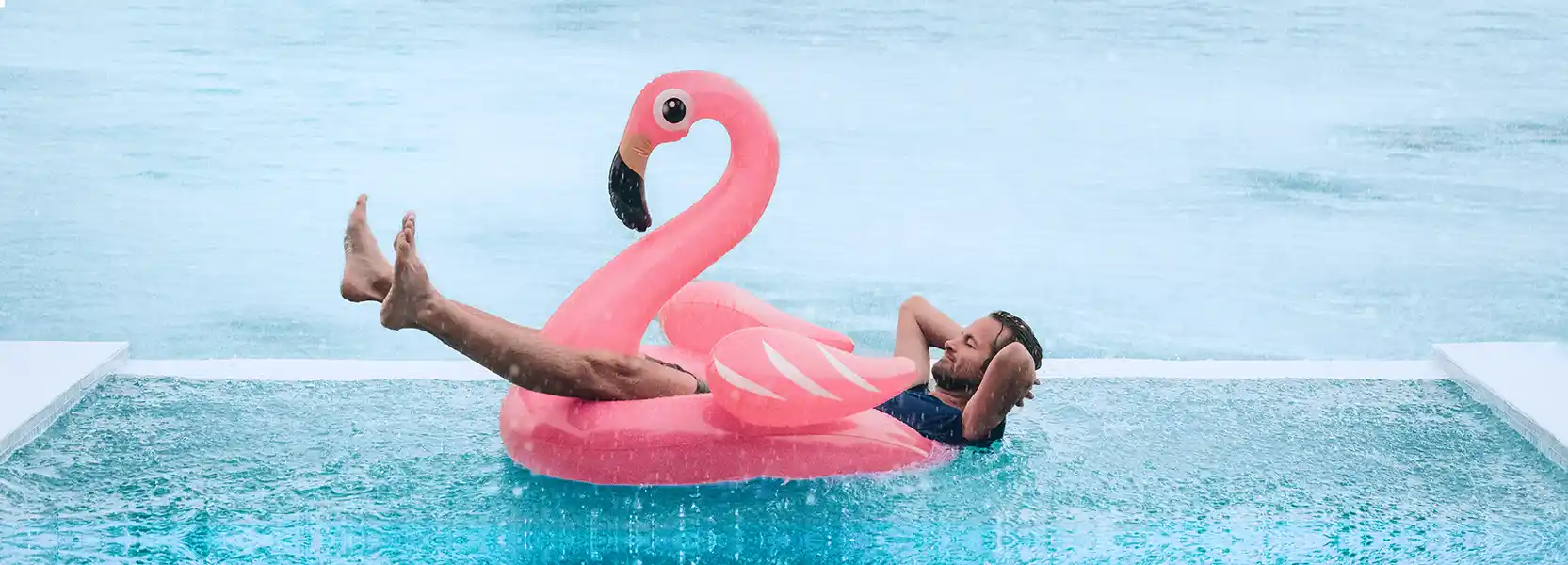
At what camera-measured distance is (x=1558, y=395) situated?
3662 mm

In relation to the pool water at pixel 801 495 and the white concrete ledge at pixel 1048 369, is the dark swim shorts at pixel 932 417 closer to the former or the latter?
the pool water at pixel 801 495

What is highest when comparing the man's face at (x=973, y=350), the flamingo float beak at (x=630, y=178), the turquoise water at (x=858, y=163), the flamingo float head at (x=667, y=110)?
the flamingo float head at (x=667, y=110)

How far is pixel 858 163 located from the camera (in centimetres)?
777

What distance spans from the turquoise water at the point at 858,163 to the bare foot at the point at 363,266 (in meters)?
2.01

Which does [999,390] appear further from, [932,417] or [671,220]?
[671,220]

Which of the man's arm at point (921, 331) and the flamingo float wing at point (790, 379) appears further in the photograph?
the man's arm at point (921, 331)

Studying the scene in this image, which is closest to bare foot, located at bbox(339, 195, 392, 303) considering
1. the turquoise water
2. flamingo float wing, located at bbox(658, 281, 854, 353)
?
flamingo float wing, located at bbox(658, 281, 854, 353)

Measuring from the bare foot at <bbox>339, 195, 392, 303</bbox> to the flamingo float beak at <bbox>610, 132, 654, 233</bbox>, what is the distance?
0.48m

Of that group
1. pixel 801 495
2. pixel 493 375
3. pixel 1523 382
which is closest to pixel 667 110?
pixel 801 495

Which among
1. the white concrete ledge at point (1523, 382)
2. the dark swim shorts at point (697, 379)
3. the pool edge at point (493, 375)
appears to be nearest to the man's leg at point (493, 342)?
the dark swim shorts at point (697, 379)

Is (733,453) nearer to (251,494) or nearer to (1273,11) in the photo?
(251,494)

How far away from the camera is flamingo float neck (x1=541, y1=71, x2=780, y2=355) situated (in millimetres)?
3041

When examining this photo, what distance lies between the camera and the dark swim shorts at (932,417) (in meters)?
3.17

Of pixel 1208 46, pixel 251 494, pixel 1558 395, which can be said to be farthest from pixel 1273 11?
pixel 251 494
